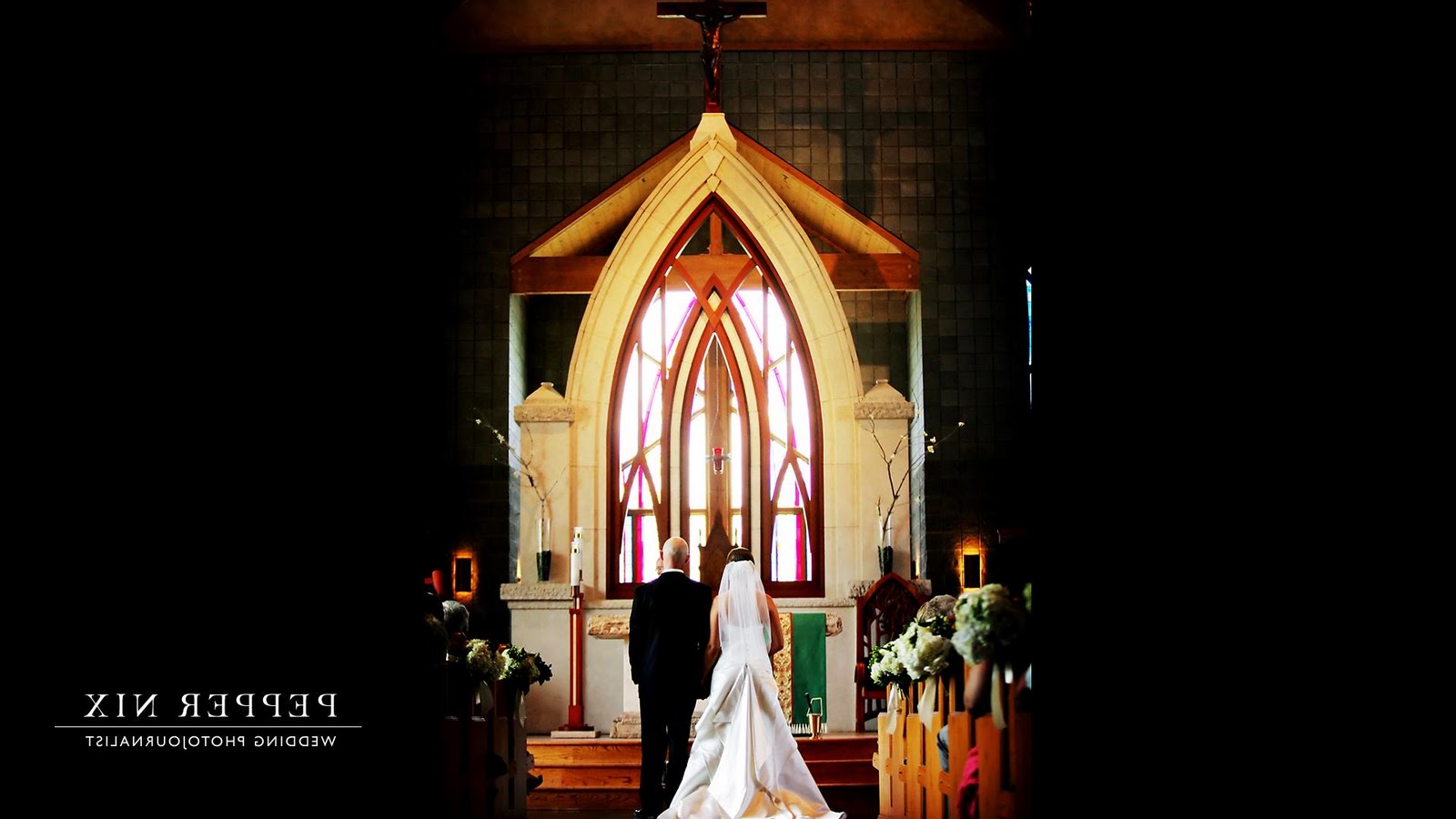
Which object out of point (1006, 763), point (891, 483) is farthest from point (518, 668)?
point (891, 483)

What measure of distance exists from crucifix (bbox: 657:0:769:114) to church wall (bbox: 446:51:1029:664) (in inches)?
42.1

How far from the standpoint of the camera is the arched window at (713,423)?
11000mm

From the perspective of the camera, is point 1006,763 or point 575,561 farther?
point 575,561

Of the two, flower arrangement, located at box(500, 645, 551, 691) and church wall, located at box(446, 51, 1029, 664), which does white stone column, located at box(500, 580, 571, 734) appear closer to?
church wall, located at box(446, 51, 1029, 664)

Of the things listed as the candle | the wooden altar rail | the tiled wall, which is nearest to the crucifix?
the tiled wall

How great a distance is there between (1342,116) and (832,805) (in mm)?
6091

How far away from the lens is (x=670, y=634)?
6.89 meters

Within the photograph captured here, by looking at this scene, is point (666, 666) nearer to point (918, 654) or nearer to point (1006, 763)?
point (918, 654)

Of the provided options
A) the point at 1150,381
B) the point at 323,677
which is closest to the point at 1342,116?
the point at 1150,381

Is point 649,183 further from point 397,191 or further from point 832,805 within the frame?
point 397,191

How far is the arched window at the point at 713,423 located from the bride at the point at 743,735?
145 inches

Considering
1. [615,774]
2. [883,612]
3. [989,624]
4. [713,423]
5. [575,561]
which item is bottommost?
[615,774]

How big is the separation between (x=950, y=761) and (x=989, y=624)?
106 cm

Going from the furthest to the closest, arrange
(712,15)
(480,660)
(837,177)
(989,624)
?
1. (837,177)
2. (712,15)
3. (480,660)
4. (989,624)
